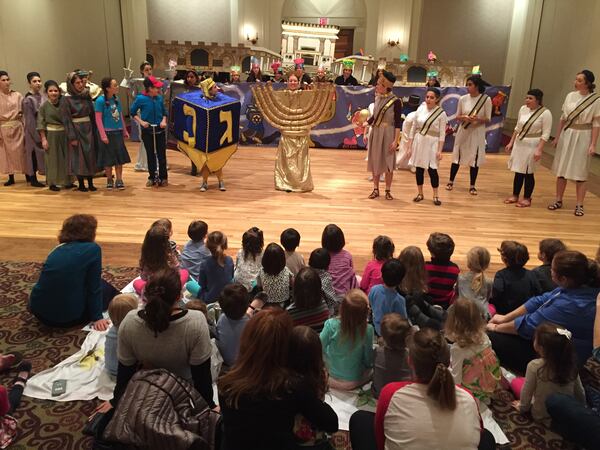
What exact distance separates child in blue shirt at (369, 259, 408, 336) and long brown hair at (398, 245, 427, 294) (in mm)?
128

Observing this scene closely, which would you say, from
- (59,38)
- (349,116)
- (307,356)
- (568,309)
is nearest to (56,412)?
(307,356)

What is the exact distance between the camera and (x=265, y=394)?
1.78 meters

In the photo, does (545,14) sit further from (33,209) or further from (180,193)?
(33,209)

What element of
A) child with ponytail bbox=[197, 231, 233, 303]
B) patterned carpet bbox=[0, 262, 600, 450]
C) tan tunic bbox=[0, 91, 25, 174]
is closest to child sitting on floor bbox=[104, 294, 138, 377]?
patterned carpet bbox=[0, 262, 600, 450]

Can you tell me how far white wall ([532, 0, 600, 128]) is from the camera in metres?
10.4

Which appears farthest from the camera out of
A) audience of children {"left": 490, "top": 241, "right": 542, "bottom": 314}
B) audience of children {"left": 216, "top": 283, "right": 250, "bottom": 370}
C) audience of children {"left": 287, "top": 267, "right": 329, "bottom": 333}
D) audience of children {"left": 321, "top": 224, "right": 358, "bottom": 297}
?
audience of children {"left": 321, "top": 224, "right": 358, "bottom": 297}

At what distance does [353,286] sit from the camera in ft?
11.3

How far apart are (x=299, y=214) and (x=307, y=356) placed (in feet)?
12.5

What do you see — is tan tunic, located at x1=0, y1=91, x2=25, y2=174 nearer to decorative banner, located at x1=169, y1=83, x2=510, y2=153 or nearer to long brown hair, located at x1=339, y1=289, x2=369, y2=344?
decorative banner, located at x1=169, y1=83, x2=510, y2=153

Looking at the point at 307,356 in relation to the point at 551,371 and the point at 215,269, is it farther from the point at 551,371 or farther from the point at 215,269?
the point at 215,269

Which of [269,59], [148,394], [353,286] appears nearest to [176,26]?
[269,59]

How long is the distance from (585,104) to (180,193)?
465 cm

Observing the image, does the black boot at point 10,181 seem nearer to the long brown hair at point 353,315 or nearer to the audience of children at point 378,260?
the audience of children at point 378,260

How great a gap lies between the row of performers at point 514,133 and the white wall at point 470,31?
32.4ft
